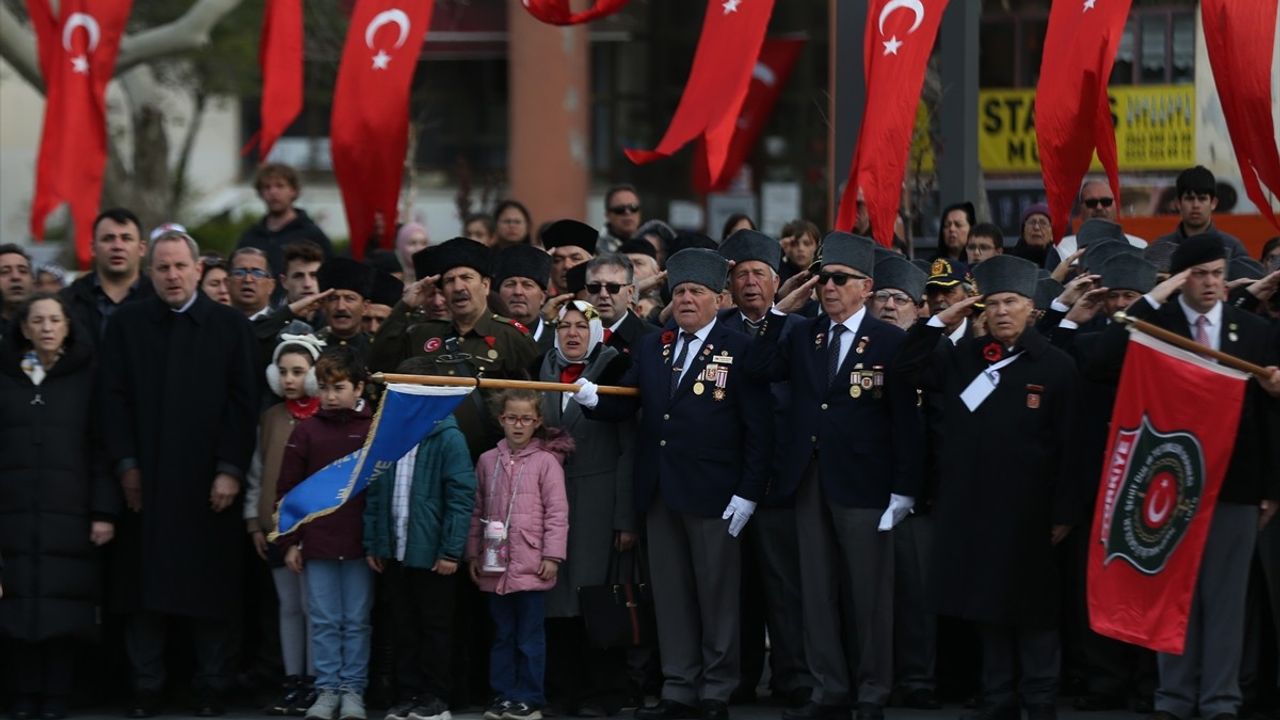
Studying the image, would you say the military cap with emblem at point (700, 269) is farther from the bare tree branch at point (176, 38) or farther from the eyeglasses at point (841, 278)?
the bare tree branch at point (176, 38)

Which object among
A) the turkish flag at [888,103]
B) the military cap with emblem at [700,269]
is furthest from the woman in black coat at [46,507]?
the turkish flag at [888,103]

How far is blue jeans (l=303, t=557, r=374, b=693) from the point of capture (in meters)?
10.2

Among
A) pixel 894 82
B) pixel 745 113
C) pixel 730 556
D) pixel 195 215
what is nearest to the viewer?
pixel 730 556

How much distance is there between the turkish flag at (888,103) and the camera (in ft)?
35.6

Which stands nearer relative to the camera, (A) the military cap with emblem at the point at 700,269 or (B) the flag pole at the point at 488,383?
(B) the flag pole at the point at 488,383

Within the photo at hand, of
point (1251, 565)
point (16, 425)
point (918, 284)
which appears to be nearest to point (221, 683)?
point (16, 425)

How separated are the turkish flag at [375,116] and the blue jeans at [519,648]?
2561mm

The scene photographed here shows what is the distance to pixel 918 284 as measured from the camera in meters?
10.3

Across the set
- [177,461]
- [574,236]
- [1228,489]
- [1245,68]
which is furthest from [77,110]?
[1228,489]

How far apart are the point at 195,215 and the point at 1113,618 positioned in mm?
26655

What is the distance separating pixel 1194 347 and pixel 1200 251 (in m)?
0.46

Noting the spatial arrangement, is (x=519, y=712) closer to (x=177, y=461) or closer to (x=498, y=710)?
(x=498, y=710)

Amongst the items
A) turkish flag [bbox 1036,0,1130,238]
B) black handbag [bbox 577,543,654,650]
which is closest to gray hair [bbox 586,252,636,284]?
black handbag [bbox 577,543,654,650]

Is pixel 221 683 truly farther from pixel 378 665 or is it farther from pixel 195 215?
pixel 195 215
